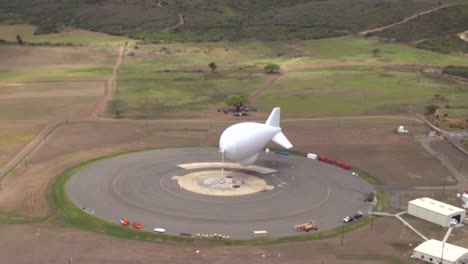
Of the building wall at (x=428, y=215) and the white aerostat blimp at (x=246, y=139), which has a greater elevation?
the white aerostat blimp at (x=246, y=139)

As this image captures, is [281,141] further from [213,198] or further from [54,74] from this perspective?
[54,74]

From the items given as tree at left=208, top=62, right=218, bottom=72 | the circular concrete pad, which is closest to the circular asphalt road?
the circular concrete pad

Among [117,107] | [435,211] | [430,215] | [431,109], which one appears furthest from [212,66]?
[435,211]

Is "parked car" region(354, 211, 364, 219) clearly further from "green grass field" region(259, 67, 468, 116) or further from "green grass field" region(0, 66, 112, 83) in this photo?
"green grass field" region(0, 66, 112, 83)

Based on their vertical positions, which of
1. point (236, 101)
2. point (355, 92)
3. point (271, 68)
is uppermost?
point (271, 68)

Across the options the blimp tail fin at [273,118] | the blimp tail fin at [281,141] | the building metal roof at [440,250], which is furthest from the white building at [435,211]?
the blimp tail fin at [273,118]

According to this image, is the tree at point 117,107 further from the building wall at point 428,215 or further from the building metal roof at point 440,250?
the building metal roof at point 440,250
